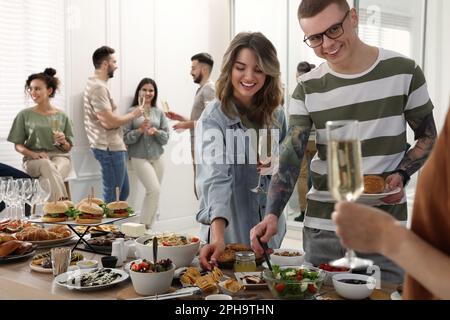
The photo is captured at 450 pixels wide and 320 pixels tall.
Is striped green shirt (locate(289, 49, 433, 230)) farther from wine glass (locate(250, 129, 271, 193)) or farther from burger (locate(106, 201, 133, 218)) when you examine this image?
burger (locate(106, 201, 133, 218))

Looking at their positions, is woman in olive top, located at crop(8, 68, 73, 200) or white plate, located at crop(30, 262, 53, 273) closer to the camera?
white plate, located at crop(30, 262, 53, 273)

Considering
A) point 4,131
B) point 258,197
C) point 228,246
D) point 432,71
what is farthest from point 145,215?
point 228,246

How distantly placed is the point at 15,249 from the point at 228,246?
911mm

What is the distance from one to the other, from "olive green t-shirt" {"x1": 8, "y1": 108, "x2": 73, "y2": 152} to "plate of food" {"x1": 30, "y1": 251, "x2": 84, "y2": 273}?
3.39m

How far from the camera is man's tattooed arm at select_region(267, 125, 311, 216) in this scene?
2.16 m

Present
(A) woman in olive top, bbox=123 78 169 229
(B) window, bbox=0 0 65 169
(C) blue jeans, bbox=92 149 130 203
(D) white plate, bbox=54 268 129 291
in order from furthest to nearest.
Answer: (A) woman in olive top, bbox=123 78 169 229
(C) blue jeans, bbox=92 149 130 203
(B) window, bbox=0 0 65 169
(D) white plate, bbox=54 268 129 291

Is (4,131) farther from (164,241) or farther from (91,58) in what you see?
(164,241)

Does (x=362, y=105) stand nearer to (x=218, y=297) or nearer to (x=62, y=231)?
(x=218, y=297)

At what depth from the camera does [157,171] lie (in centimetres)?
673

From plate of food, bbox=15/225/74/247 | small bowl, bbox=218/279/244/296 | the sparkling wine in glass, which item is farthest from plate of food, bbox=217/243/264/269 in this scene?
the sparkling wine in glass

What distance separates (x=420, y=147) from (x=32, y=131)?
4217 mm

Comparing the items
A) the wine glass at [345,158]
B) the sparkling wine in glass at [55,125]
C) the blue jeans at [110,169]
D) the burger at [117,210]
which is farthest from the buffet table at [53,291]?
→ the blue jeans at [110,169]
